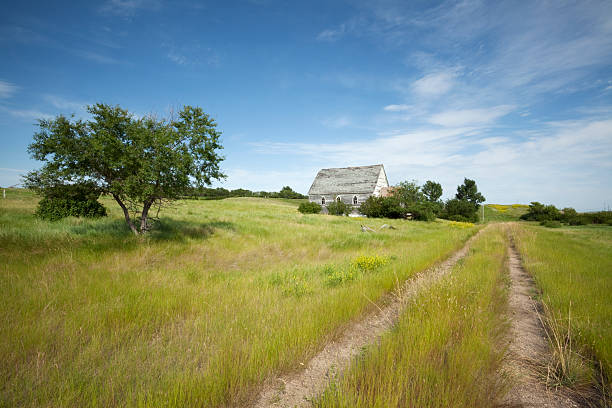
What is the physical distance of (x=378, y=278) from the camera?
6.38 metres

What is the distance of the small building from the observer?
4762 centimetres

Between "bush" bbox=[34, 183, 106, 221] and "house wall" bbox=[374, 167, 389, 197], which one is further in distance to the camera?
"house wall" bbox=[374, 167, 389, 197]

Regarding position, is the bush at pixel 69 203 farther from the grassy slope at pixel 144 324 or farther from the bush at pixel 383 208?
the bush at pixel 383 208

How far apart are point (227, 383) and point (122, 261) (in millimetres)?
7278

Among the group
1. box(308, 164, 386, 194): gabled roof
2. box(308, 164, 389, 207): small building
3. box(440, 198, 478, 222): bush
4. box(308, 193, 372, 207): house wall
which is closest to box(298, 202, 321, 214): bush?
box(308, 164, 389, 207): small building

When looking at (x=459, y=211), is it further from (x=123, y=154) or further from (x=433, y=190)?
(x=123, y=154)

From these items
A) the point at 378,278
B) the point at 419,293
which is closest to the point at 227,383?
the point at 419,293

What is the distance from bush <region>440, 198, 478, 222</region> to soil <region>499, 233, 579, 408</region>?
57629mm

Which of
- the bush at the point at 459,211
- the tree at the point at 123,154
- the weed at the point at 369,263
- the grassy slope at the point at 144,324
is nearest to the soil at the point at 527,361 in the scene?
the grassy slope at the point at 144,324

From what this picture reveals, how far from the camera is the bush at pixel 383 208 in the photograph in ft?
135

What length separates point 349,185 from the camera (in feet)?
163

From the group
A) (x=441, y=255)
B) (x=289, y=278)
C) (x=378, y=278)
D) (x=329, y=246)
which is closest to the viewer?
(x=378, y=278)

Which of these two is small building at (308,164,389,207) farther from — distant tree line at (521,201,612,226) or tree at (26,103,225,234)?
tree at (26,103,225,234)

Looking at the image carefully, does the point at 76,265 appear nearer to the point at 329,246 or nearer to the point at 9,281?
the point at 9,281
